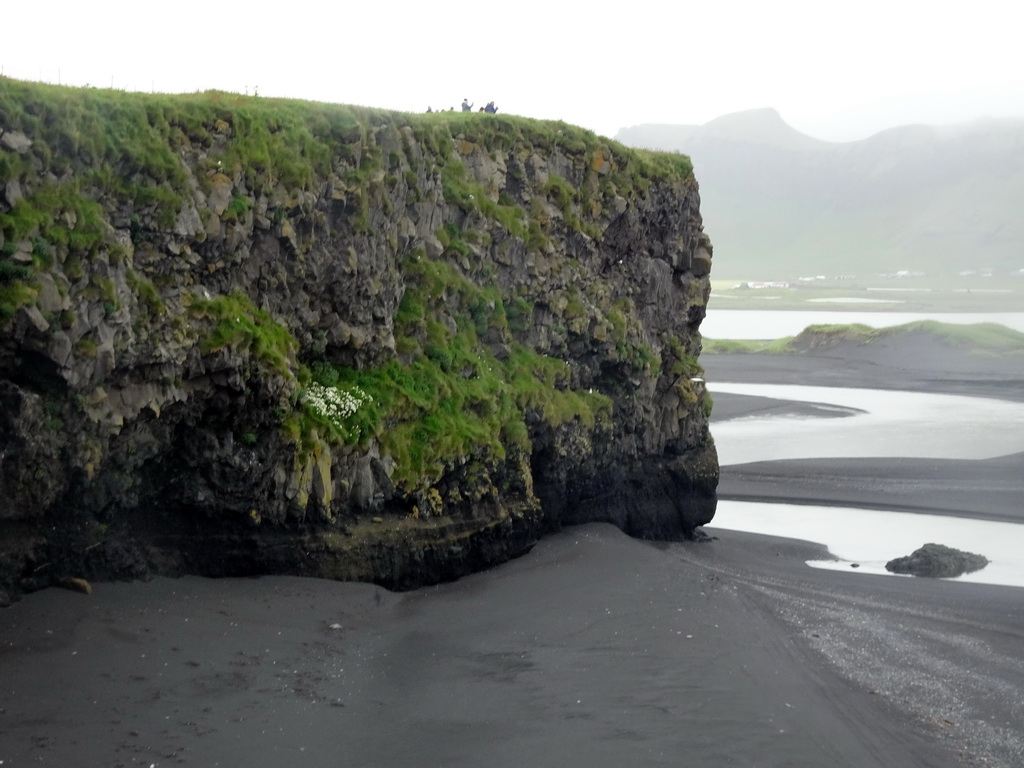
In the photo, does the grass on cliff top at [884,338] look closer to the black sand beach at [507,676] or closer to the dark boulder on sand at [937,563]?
the dark boulder on sand at [937,563]

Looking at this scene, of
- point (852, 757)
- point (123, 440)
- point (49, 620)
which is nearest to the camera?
point (852, 757)

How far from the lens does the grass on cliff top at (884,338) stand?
8575cm

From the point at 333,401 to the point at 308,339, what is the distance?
1439 mm

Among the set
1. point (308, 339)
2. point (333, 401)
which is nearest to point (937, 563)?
A: point (333, 401)

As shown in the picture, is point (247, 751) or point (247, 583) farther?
point (247, 583)

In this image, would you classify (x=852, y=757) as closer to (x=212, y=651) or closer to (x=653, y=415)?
(x=212, y=651)

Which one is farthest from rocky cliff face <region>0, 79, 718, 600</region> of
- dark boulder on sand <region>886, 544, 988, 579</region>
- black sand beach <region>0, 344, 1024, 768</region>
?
dark boulder on sand <region>886, 544, 988, 579</region>

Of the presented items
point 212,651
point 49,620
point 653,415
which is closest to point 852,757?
point 212,651

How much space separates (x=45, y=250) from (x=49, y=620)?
224 inches

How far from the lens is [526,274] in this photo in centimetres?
2766

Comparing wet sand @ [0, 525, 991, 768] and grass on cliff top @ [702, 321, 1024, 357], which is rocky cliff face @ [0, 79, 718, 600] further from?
grass on cliff top @ [702, 321, 1024, 357]

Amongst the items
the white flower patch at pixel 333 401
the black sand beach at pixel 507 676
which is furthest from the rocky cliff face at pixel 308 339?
the black sand beach at pixel 507 676

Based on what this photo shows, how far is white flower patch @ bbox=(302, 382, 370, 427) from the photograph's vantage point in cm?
2127

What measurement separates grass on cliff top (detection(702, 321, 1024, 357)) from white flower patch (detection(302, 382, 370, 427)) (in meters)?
71.8
